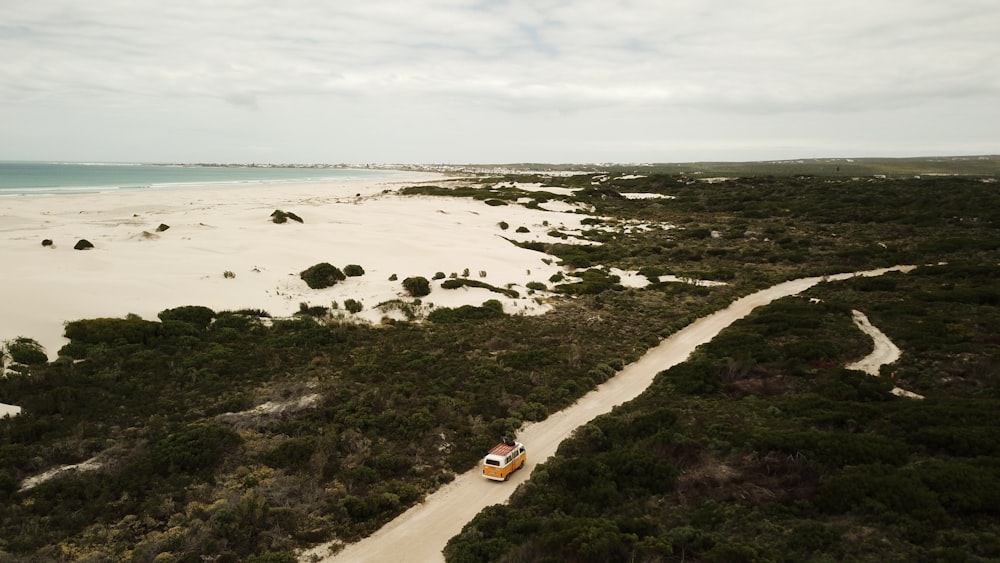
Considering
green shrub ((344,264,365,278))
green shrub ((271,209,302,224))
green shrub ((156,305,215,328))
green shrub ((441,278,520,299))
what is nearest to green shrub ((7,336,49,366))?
green shrub ((156,305,215,328))

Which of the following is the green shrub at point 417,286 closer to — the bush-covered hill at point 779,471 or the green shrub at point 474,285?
the green shrub at point 474,285

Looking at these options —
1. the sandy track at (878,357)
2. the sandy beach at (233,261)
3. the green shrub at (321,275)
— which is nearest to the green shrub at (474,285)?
the sandy beach at (233,261)

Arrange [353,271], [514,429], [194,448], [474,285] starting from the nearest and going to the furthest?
[194,448], [514,429], [474,285], [353,271]

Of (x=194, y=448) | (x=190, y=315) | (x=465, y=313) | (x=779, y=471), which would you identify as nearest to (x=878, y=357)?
(x=779, y=471)

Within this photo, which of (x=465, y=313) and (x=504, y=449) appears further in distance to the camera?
(x=465, y=313)

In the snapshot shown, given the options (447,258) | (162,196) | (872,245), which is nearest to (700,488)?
(447,258)

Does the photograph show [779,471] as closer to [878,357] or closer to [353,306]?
[878,357]

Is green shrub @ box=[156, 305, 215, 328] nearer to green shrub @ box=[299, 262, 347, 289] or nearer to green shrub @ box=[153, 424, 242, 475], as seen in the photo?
green shrub @ box=[299, 262, 347, 289]
